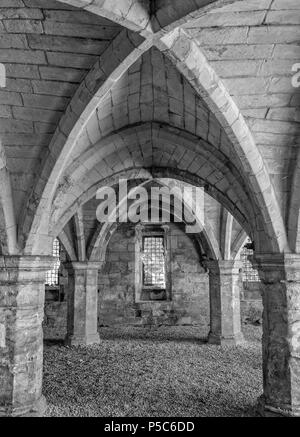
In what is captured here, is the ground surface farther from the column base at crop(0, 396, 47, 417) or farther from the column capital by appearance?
the column capital

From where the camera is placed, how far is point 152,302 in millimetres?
12555

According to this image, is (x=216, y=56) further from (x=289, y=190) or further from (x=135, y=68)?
(x=289, y=190)

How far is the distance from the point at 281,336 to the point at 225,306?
507 centimetres

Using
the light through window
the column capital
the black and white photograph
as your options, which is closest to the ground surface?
the black and white photograph

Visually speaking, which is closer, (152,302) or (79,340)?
(79,340)

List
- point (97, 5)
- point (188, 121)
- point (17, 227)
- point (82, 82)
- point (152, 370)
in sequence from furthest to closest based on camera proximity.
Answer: point (152, 370) → point (188, 121) → point (17, 227) → point (82, 82) → point (97, 5)

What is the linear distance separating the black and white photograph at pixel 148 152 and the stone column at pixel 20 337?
14 millimetres

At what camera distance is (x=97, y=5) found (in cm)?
254

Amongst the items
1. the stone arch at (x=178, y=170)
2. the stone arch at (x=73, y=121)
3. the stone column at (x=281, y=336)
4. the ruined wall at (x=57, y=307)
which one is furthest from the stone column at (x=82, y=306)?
the stone column at (x=281, y=336)

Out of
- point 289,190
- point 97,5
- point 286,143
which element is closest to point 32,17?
point 97,5

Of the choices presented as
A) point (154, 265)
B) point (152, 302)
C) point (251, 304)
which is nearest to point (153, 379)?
point (152, 302)

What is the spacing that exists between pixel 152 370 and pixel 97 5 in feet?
20.1

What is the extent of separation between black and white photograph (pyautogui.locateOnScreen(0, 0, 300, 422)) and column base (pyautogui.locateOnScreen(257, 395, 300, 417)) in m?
0.01

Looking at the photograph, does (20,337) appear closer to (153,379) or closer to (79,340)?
(153,379)
